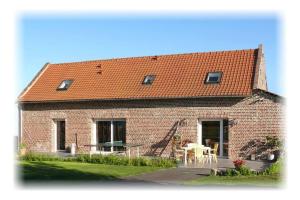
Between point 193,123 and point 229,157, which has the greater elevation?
point 193,123

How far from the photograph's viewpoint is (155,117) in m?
23.0

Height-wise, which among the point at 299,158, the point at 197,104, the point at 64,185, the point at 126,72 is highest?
the point at 126,72

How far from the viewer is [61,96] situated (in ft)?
83.9

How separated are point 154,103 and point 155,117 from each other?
70 cm

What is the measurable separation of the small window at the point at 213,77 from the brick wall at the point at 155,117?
1178 millimetres

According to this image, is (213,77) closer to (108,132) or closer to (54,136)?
(108,132)

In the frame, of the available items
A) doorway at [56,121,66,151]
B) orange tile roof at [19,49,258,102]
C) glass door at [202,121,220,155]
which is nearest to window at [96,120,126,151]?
Result: orange tile roof at [19,49,258,102]

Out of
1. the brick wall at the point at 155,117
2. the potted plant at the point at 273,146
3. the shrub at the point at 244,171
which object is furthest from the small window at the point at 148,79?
the shrub at the point at 244,171

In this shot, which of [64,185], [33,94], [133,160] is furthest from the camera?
[33,94]

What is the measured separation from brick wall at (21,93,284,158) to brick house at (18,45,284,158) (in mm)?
43

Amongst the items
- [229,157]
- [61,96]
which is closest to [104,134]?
[61,96]

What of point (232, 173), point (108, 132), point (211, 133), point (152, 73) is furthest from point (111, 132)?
point (232, 173)

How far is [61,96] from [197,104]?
7857mm

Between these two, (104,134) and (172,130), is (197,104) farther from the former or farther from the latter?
(104,134)
